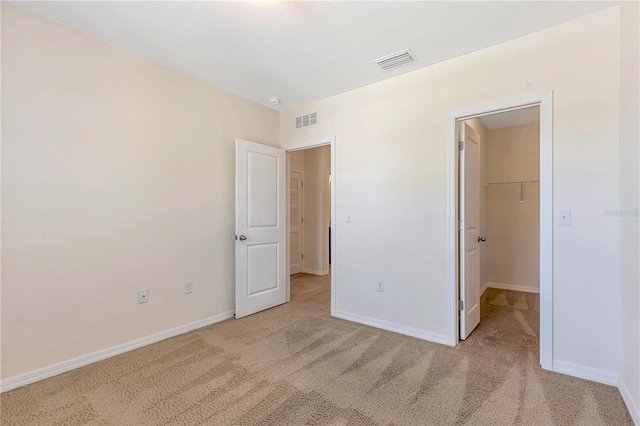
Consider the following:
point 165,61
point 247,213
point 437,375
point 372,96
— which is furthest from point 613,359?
point 165,61

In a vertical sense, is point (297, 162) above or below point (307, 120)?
below

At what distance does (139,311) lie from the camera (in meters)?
2.54

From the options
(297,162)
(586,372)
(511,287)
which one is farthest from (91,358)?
(511,287)

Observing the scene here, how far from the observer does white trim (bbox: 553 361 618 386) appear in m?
1.93

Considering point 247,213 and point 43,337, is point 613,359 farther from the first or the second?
point 43,337

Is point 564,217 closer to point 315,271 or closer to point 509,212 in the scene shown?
point 509,212

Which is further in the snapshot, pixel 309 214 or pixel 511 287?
pixel 309 214

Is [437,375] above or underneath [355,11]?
underneath

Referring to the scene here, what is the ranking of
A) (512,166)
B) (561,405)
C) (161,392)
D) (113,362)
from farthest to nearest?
(512,166) < (113,362) < (161,392) < (561,405)

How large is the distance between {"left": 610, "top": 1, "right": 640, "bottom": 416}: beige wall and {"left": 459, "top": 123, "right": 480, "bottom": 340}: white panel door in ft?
3.26

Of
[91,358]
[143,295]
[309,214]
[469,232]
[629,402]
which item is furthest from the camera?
[309,214]

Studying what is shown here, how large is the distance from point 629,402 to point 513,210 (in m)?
3.45

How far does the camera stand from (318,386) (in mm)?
1922

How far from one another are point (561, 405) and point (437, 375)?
0.71 meters
